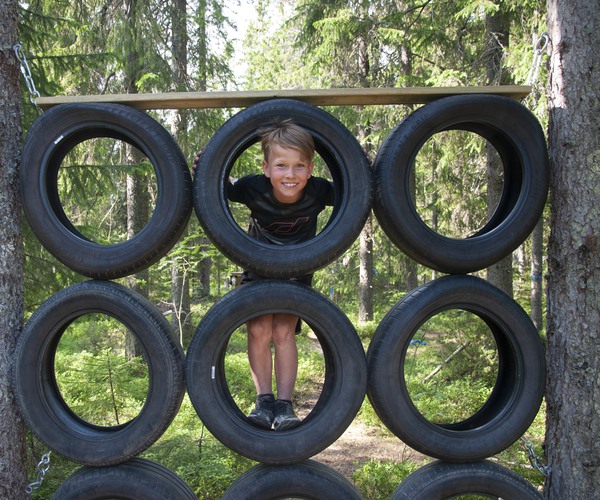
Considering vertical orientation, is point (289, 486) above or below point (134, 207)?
below

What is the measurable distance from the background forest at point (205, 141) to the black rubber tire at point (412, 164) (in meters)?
2.23

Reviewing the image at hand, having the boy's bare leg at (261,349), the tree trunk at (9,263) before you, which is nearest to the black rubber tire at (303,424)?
the boy's bare leg at (261,349)

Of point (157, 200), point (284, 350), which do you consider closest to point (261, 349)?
point (284, 350)

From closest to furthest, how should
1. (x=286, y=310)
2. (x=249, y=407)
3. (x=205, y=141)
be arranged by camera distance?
(x=286, y=310) < (x=249, y=407) < (x=205, y=141)

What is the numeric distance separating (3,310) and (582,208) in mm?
3769

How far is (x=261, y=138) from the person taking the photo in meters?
3.26

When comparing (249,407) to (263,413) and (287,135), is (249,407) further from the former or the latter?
(287,135)

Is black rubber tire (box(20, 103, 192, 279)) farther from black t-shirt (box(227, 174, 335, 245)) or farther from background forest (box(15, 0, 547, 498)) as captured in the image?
background forest (box(15, 0, 547, 498))

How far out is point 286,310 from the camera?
9.86 ft

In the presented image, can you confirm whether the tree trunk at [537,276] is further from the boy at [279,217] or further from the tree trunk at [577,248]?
the boy at [279,217]

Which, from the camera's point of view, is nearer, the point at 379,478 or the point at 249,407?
the point at 379,478

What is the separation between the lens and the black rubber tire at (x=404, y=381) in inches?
120

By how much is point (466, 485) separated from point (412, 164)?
6.55ft

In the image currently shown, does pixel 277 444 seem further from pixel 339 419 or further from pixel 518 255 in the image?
pixel 518 255
